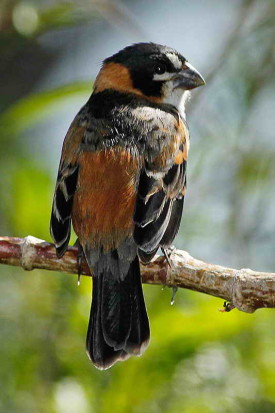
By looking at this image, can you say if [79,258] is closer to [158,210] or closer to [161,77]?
[158,210]

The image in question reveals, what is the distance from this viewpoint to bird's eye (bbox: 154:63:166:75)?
241 inches

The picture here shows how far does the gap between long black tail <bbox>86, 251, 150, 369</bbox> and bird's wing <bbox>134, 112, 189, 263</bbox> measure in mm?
192

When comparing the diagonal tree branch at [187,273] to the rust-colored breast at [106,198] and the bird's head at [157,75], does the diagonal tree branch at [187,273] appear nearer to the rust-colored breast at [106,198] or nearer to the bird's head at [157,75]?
the rust-colored breast at [106,198]

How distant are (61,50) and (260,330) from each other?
6019 millimetres

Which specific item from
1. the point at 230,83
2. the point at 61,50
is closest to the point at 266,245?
the point at 230,83

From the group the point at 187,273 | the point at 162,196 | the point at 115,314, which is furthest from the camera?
the point at 162,196

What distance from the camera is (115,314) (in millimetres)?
5078

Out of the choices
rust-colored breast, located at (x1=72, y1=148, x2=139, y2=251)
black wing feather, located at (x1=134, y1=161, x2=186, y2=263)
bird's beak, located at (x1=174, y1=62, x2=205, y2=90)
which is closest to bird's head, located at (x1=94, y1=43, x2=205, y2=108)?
bird's beak, located at (x1=174, y1=62, x2=205, y2=90)

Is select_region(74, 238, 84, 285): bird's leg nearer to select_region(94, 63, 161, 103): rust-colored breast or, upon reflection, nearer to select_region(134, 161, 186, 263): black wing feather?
select_region(134, 161, 186, 263): black wing feather

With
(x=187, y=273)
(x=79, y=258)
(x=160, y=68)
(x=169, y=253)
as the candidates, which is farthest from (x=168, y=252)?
(x=160, y=68)

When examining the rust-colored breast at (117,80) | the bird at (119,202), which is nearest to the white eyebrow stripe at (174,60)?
the rust-colored breast at (117,80)

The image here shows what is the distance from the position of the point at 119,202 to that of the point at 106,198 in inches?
3.2

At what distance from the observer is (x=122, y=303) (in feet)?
16.7

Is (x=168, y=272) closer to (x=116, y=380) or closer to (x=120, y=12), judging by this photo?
(x=116, y=380)
